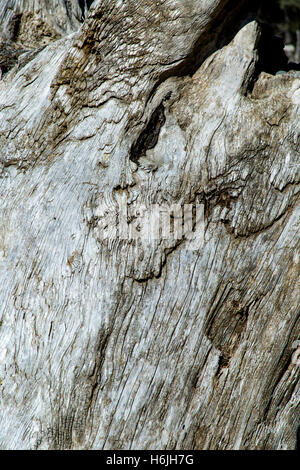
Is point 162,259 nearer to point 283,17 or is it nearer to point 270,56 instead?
point 270,56

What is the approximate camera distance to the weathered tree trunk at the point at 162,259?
2.75 metres

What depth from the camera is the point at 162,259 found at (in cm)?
278

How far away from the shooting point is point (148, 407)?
2742 millimetres

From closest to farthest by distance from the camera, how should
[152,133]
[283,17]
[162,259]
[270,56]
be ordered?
[162,259] → [152,133] → [270,56] → [283,17]

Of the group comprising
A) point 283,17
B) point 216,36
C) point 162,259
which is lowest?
point 283,17

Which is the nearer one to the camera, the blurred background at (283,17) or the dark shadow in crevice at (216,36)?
the dark shadow in crevice at (216,36)

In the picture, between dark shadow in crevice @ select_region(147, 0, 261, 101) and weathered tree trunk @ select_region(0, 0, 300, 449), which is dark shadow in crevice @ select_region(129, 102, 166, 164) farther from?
dark shadow in crevice @ select_region(147, 0, 261, 101)

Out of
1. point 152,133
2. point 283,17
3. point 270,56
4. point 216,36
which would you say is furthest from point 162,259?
point 283,17

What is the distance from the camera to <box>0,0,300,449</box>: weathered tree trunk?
2.75 meters

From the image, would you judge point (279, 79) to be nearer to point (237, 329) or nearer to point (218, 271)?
point (218, 271)

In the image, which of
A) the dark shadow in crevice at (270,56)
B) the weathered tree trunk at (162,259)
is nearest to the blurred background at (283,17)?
the dark shadow in crevice at (270,56)

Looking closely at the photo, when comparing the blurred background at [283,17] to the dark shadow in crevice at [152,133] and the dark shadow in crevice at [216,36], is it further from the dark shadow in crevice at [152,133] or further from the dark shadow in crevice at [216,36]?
the dark shadow in crevice at [152,133]

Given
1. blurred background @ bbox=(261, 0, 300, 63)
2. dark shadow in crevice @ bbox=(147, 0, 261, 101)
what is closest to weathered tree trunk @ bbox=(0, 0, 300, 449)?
dark shadow in crevice @ bbox=(147, 0, 261, 101)
